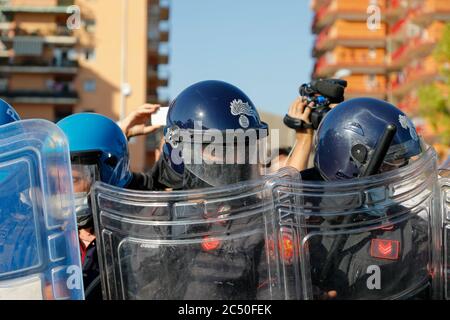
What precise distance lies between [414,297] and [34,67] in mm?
57172

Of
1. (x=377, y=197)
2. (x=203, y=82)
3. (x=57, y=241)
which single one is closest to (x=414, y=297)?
(x=377, y=197)

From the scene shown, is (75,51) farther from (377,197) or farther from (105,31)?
(377,197)

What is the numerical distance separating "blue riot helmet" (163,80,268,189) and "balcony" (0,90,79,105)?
54770 mm

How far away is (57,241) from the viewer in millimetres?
1957

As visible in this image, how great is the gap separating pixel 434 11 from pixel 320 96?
4610 centimetres

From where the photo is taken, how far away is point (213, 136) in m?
2.86

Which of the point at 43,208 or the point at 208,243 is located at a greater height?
the point at 43,208

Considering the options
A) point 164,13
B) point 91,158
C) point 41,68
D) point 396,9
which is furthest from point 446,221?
point 164,13

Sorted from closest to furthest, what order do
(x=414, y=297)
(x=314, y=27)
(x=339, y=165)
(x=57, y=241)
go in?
(x=57, y=241) < (x=414, y=297) < (x=339, y=165) < (x=314, y=27)

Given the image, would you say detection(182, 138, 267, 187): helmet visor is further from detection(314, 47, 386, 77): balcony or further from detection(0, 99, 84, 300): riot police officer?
detection(314, 47, 386, 77): balcony

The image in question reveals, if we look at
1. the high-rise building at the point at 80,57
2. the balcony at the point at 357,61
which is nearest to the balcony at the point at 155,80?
the high-rise building at the point at 80,57

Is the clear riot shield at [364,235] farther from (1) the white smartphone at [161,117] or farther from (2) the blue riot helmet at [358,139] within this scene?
(1) the white smartphone at [161,117]

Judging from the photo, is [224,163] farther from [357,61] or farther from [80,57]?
[357,61]

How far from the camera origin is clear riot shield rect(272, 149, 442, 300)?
6.80 feet
